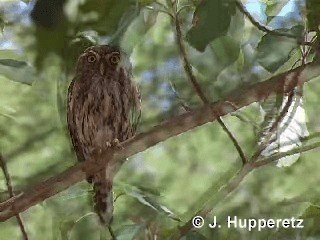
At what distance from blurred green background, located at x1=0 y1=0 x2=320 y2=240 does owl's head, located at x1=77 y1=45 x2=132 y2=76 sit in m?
0.02

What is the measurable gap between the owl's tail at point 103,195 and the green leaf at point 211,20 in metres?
0.25

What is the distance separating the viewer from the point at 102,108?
0.76m

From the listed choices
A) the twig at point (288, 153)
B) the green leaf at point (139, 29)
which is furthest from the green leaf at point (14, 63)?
the twig at point (288, 153)

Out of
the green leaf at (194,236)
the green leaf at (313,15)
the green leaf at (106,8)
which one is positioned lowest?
the green leaf at (194,236)

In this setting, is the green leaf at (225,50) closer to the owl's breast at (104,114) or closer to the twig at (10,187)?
the owl's breast at (104,114)

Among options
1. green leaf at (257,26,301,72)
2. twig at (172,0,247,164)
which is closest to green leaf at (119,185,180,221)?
twig at (172,0,247,164)

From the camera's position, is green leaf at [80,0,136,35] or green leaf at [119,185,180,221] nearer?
green leaf at [80,0,136,35]

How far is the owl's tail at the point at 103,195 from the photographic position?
0.63 meters

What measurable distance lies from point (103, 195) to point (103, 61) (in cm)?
18

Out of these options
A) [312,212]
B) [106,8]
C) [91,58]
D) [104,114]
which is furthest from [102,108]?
[106,8]

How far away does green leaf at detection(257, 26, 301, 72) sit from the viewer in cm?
52

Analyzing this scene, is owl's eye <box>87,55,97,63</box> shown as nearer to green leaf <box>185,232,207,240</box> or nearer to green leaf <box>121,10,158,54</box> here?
green leaf <box>121,10,158,54</box>

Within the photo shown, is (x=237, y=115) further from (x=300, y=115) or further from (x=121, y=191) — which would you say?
(x=121, y=191)

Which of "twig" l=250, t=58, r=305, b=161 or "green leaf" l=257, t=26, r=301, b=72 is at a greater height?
"green leaf" l=257, t=26, r=301, b=72
